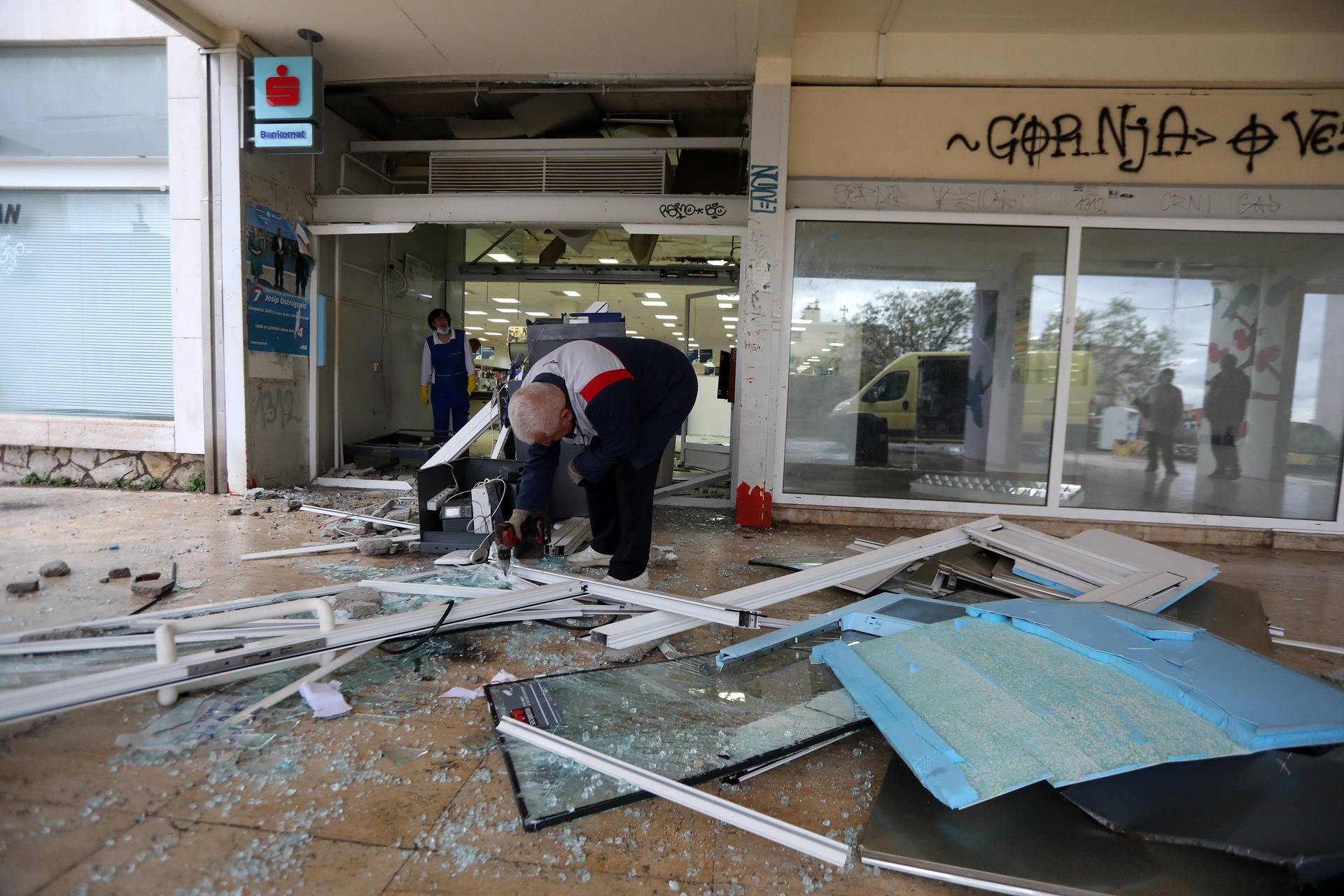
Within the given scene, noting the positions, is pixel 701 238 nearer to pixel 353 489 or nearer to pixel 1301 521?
pixel 353 489

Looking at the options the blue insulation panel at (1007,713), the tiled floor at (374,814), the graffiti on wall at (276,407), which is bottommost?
the tiled floor at (374,814)

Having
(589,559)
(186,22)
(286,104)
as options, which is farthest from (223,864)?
(186,22)

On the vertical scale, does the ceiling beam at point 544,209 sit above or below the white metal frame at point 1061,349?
above

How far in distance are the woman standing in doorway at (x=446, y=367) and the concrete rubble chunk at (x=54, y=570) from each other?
4.56 m

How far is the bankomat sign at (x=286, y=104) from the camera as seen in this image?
17.9ft

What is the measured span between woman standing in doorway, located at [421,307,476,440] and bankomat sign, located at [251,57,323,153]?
2.50 m

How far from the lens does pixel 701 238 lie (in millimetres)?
10008

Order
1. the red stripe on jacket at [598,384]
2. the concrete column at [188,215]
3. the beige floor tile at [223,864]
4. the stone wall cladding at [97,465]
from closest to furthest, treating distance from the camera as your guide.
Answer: the beige floor tile at [223,864], the red stripe on jacket at [598,384], the concrete column at [188,215], the stone wall cladding at [97,465]

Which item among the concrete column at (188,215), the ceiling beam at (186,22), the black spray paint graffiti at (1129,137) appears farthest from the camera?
the concrete column at (188,215)

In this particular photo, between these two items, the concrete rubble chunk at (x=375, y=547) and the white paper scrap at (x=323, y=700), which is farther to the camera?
the concrete rubble chunk at (x=375, y=547)

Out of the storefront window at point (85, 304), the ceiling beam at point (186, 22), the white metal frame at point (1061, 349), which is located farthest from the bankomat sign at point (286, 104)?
the white metal frame at point (1061, 349)

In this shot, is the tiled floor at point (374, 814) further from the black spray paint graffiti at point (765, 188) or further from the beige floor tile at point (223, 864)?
the black spray paint graffiti at point (765, 188)

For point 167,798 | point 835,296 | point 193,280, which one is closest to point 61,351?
point 193,280

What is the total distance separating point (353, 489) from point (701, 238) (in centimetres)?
609
